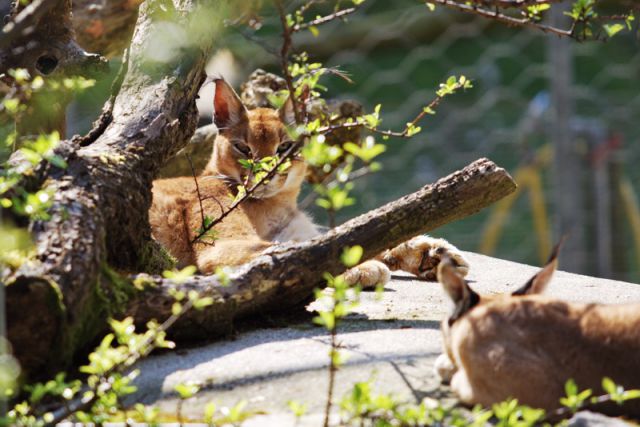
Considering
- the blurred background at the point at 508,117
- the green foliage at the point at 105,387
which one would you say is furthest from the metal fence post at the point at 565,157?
the green foliage at the point at 105,387

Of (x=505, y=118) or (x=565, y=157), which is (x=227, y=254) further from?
(x=505, y=118)

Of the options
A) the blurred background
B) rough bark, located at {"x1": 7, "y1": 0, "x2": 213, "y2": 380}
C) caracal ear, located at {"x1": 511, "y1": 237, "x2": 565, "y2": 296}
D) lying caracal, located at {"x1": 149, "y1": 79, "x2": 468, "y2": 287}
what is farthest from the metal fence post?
caracal ear, located at {"x1": 511, "y1": 237, "x2": 565, "y2": 296}

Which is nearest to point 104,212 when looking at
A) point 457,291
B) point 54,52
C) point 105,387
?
point 105,387

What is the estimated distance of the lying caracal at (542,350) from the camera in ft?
4.59

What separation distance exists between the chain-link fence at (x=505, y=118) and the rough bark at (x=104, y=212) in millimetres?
2512

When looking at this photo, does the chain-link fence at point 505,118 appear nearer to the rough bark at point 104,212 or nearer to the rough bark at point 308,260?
the rough bark at point 104,212

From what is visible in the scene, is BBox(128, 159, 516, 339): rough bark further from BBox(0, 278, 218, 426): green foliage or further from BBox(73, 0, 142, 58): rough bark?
BBox(73, 0, 142, 58): rough bark

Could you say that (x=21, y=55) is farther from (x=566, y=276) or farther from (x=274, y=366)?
(x=566, y=276)

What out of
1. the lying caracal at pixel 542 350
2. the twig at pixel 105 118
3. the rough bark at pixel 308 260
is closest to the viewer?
the lying caracal at pixel 542 350

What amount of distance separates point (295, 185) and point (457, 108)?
449 cm

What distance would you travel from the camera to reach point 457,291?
1.53 meters

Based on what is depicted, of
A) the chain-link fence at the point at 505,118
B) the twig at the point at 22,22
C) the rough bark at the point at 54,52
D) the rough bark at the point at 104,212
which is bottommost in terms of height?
the chain-link fence at the point at 505,118

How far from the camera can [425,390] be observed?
1.52m

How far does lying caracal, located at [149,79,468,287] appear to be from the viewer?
2.60 metres
